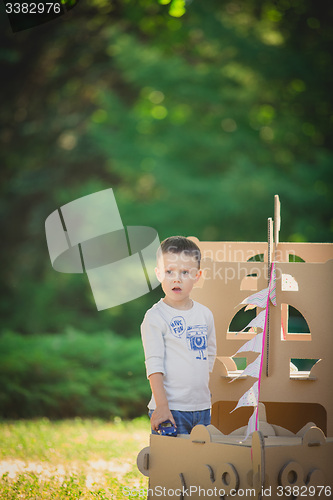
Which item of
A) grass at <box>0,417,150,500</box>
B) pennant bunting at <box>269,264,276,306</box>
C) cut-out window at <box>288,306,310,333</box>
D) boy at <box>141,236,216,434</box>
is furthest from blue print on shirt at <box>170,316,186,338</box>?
cut-out window at <box>288,306,310,333</box>

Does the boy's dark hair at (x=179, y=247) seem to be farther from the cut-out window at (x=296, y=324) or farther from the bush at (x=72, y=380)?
the bush at (x=72, y=380)

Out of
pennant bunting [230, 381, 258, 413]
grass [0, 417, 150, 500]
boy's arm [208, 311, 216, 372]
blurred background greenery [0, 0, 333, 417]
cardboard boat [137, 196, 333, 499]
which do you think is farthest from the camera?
blurred background greenery [0, 0, 333, 417]

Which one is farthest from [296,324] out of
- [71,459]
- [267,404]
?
[267,404]

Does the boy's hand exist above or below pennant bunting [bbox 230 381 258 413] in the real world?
below

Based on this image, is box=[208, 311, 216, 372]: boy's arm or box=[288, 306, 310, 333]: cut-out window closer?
box=[208, 311, 216, 372]: boy's arm

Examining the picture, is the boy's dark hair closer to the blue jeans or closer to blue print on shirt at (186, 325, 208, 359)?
blue print on shirt at (186, 325, 208, 359)

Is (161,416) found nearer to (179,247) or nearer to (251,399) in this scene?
(251,399)

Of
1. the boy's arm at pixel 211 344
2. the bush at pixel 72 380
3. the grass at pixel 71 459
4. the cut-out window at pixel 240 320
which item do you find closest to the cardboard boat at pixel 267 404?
the boy's arm at pixel 211 344

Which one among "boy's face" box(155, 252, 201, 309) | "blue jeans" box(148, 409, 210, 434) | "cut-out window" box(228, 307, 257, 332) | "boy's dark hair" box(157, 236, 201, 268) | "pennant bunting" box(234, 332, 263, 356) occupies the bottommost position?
"cut-out window" box(228, 307, 257, 332)

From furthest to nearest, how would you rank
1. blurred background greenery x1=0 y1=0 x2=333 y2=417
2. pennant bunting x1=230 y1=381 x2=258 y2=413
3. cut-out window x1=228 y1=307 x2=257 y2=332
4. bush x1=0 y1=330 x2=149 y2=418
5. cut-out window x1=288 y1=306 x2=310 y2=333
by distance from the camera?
blurred background greenery x1=0 y1=0 x2=333 y2=417
cut-out window x1=228 y1=307 x2=257 y2=332
bush x1=0 y1=330 x2=149 y2=418
cut-out window x1=288 y1=306 x2=310 y2=333
pennant bunting x1=230 y1=381 x2=258 y2=413

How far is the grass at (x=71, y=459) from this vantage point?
9.66 ft

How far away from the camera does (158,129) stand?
8570 millimetres

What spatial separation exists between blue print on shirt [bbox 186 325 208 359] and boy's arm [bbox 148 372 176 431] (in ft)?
0.57

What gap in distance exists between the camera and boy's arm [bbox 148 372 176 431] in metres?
2.26
